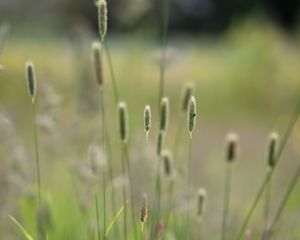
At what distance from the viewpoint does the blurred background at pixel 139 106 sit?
6.26 ft

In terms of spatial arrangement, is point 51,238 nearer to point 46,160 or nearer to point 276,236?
point 276,236

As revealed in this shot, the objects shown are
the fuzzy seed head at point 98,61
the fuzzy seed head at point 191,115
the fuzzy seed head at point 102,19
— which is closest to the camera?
the fuzzy seed head at point 191,115

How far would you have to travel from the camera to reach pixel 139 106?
563 cm

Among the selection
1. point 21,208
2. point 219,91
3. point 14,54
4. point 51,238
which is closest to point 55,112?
point 51,238

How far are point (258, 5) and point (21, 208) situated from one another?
1500cm

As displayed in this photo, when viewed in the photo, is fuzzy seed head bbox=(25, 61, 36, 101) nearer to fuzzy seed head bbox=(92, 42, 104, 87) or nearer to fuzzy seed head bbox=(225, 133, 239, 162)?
fuzzy seed head bbox=(92, 42, 104, 87)

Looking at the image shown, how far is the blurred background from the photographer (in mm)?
1907

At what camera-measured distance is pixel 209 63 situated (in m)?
11.6

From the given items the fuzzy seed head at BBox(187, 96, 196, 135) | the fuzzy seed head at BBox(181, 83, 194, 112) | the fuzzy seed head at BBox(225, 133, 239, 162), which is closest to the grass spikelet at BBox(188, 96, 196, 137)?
the fuzzy seed head at BBox(187, 96, 196, 135)

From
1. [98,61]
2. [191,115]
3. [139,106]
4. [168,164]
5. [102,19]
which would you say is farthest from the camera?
[139,106]

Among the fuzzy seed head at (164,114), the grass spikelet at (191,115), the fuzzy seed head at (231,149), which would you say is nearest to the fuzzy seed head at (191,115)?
the grass spikelet at (191,115)

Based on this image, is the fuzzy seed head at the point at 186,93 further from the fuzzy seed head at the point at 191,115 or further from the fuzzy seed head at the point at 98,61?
the fuzzy seed head at the point at 191,115

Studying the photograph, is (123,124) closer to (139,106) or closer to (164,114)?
(164,114)

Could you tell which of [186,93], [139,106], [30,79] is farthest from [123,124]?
[139,106]
